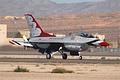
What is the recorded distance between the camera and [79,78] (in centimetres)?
3108

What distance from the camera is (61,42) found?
2402 inches

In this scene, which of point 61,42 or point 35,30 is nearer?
point 61,42

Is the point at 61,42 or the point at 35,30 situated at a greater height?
the point at 35,30

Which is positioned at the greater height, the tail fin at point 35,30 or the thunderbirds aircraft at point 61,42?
the tail fin at point 35,30

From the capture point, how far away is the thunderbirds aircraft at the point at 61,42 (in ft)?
196

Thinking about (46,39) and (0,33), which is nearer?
(46,39)

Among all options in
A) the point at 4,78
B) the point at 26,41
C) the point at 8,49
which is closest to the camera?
the point at 4,78

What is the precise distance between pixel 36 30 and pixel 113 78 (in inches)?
1341

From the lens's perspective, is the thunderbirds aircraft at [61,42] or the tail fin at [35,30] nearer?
the thunderbirds aircraft at [61,42]

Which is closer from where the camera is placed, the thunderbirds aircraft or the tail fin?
the thunderbirds aircraft

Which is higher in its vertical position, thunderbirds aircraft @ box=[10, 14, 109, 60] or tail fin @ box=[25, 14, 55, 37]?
tail fin @ box=[25, 14, 55, 37]

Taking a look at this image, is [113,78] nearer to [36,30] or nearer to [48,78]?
[48,78]

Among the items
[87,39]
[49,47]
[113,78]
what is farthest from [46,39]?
[113,78]

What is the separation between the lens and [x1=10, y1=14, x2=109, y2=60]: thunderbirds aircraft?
59.8 m
